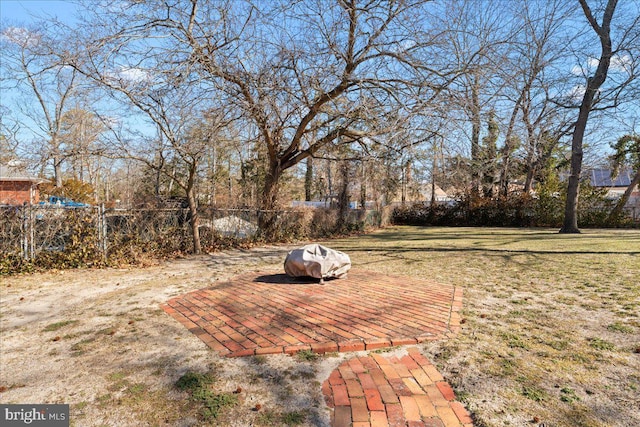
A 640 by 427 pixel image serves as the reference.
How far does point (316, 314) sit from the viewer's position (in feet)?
12.8

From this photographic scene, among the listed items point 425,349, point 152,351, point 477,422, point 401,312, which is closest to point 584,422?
point 477,422

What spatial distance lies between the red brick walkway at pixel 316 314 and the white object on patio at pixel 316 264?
15 cm

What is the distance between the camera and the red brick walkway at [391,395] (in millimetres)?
2041

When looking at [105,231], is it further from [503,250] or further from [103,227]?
[503,250]

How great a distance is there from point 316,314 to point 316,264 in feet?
5.13

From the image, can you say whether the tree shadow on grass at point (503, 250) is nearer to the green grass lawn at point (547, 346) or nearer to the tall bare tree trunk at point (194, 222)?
the green grass lawn at point (547, 346)

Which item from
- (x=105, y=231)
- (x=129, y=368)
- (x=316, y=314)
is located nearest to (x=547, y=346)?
(x=316, y=314)

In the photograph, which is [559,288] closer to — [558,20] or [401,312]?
[401,312]

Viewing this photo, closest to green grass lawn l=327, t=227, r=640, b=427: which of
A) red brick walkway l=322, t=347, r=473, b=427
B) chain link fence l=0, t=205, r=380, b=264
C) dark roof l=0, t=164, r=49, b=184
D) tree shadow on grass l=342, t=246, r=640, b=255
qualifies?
red brick walkway l=322, t=347, r=473, b=427

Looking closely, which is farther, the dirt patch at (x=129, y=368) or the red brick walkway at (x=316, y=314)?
the red brick walkway at (x=316, y=314)

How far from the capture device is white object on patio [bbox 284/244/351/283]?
17.8 feet

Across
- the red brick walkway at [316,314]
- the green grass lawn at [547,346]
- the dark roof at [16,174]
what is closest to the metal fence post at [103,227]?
the dark roof at [16,174]

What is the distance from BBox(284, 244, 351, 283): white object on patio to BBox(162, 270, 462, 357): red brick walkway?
0.50ft

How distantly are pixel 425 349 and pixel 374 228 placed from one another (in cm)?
1589
